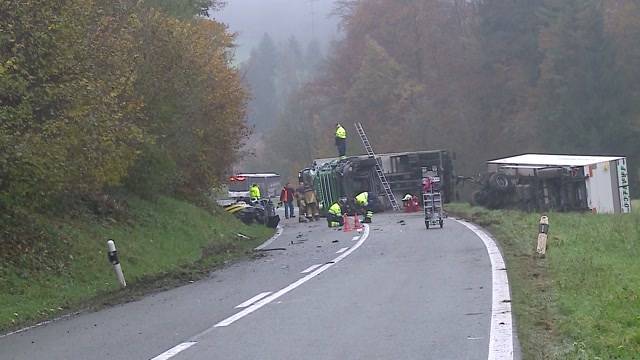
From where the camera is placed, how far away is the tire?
36.9 meters

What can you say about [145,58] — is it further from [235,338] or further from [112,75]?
[235,338]

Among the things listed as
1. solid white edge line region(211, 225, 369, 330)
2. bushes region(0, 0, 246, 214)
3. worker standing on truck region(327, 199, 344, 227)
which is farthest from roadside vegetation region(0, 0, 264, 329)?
worker standing on truck region(327, 199, 344, 227)

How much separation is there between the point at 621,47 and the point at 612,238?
41.5 meters

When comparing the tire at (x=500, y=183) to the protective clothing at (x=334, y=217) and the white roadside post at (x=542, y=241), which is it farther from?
the white roadside post at (x=542, y=241)

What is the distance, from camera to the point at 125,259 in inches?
837

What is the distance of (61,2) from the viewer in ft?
55.6

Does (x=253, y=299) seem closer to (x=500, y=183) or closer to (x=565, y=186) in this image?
(x=565, y=186)

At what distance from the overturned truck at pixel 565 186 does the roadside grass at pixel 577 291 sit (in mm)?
9406

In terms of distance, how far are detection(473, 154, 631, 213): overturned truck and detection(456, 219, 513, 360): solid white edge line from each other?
16309 millimetres

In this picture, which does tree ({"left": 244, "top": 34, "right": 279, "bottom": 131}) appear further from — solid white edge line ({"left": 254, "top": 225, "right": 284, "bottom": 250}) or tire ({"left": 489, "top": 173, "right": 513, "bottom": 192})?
tire ({"left": 489, "top": 173, "right": 513, "bottom": 192})

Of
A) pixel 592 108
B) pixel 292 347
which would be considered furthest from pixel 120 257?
pixel 592 108

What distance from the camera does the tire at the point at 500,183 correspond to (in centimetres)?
3694

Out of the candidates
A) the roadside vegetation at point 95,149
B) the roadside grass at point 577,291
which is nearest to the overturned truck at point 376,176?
the roadside vegetation at point 95,149

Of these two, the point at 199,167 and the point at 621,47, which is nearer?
the point at 199,167
